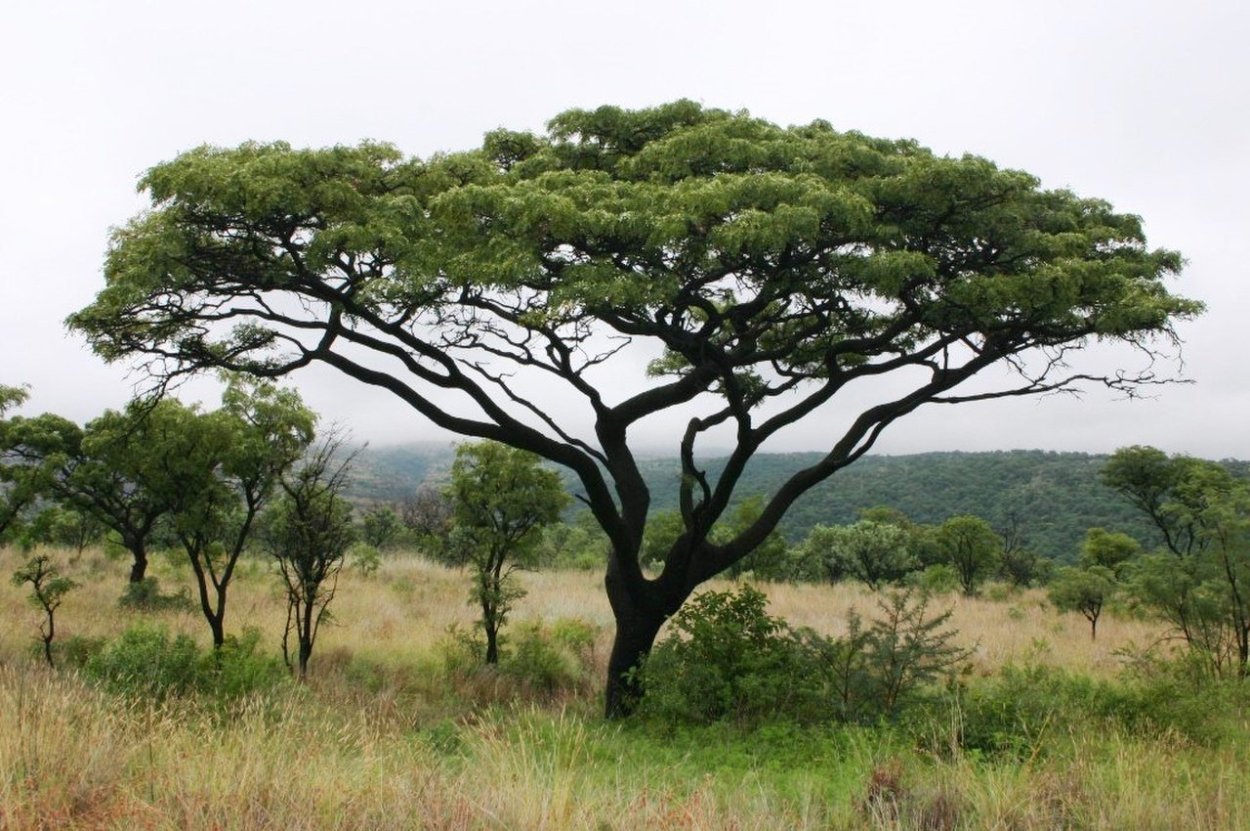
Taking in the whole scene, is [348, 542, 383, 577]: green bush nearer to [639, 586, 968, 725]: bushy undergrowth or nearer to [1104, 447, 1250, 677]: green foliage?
[639, 586, 968, 725]: bushy undergrowth

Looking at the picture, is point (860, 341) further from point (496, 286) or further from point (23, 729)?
point (23, 729)

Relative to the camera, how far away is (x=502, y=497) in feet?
43.9

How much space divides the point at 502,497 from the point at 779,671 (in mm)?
6111

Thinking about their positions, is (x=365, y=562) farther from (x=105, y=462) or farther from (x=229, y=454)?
(x=229, y=454)

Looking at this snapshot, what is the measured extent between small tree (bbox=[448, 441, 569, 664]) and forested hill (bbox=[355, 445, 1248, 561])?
3583cm

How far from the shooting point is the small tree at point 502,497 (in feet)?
44.0

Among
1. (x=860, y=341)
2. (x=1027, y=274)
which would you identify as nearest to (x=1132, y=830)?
(x=1027, y=274)

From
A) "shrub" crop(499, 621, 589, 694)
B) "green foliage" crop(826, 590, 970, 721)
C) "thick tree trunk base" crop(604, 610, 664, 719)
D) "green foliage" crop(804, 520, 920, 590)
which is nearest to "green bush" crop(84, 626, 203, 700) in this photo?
"shrub" crop(499, 621, 589, 694)

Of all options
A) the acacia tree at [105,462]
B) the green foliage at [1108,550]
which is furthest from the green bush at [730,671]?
the green foliage at [1108,550]

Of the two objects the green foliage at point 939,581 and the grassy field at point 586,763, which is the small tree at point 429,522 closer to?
the green foliage at point 939,581

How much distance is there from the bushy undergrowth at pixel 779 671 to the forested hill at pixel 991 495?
132ft

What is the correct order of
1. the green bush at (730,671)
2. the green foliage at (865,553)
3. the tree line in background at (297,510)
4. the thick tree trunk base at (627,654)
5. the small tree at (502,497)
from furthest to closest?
the green foliage at (865,553)
the small tree at (502,497)
the tree line in background at (297,510)
the thick tree trunk base at (627,654)
the green bush at (730,671)

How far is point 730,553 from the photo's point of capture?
10469 millimetres

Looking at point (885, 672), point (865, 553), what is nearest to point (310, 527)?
point (885, 672)
